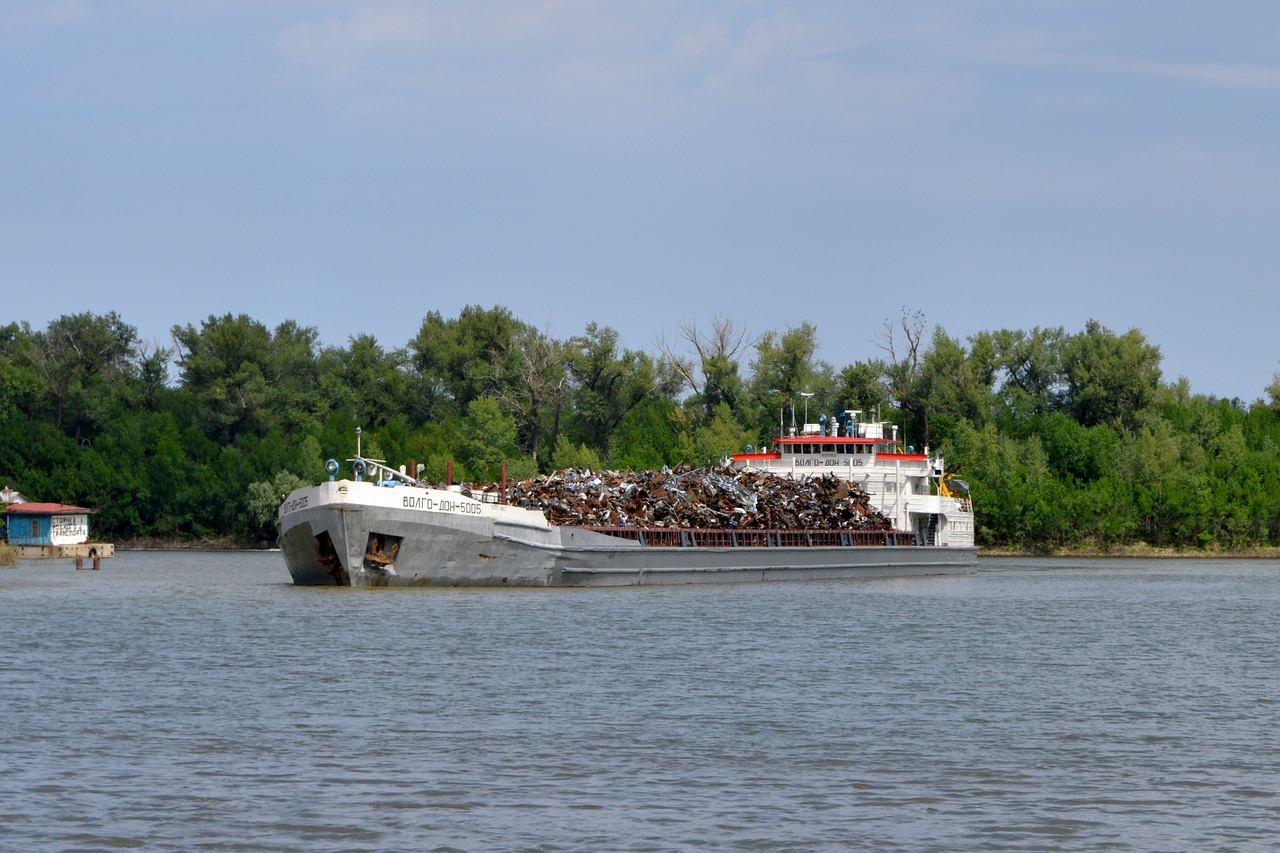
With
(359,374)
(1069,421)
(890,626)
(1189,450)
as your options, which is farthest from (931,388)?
(890,626)

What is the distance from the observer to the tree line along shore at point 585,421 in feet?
346

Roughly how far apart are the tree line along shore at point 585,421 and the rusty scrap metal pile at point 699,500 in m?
41.5

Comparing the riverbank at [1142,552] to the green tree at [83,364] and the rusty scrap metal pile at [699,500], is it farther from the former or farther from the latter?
the green tree at [83,364]

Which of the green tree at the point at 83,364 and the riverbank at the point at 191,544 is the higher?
the green tree at the point at 83,364

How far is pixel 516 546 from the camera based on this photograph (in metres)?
45.9

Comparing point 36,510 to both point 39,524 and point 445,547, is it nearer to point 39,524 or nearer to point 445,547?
point 39,524

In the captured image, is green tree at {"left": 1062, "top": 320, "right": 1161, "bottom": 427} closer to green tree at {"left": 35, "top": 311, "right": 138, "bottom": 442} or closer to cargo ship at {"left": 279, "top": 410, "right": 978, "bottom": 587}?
cargo ship at {"left": 279, "top": 410, "right": 978, "bottom": 587}

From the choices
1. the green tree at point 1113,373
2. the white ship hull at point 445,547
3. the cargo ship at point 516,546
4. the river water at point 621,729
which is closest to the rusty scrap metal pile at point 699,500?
the cargo ship at point 516,546

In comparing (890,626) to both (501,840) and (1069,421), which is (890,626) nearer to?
(501,840)

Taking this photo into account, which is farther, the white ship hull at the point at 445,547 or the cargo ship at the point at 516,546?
the cargo ship at the point at 516,546

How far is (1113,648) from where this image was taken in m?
35.1

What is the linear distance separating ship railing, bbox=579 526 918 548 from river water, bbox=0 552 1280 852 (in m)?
9.60

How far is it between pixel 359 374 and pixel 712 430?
31.2 meters

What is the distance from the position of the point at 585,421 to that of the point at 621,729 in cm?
9488
